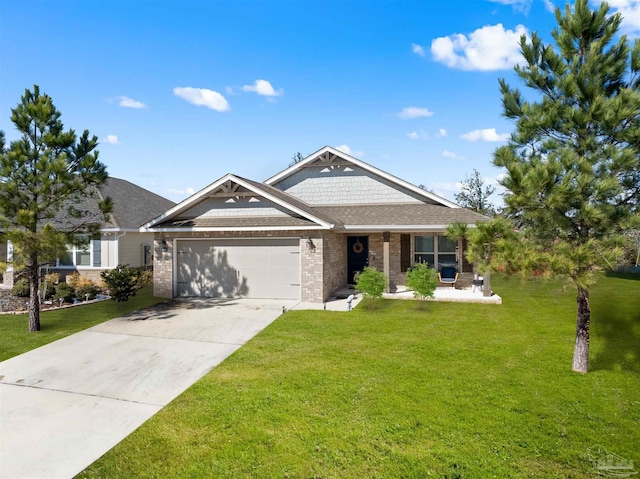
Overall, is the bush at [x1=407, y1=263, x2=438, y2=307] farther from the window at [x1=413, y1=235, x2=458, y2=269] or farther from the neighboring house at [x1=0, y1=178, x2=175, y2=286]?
the neighboring house at [x1=0, y1=178, x2=175, y2=286]

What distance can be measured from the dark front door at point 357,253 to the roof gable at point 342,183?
197 cm

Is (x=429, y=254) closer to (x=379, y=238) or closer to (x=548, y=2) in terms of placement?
(x=379, y=238)

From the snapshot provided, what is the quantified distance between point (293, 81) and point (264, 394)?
18.6 metres

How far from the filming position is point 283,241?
1373 cm

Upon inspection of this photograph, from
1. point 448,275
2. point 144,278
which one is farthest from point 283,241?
point 144,278

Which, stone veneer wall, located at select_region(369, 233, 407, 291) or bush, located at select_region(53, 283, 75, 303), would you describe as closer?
bush, located at select_region(53, 283, 75, 303)

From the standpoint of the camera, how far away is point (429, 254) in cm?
1569

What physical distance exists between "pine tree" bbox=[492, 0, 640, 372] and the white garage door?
28.8ft

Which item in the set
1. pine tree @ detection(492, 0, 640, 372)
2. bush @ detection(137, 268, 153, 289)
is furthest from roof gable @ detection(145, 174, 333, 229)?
pine tree @ detection(492, 0, 640, 372)

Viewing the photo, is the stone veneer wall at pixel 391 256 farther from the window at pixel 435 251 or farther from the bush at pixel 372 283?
the bush at pixel 372 283

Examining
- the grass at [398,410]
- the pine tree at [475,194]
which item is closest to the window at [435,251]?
the grass at [398,410]

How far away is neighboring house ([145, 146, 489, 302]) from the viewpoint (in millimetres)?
13414

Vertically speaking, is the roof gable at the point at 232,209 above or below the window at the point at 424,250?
above

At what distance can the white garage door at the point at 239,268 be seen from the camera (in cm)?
1379
